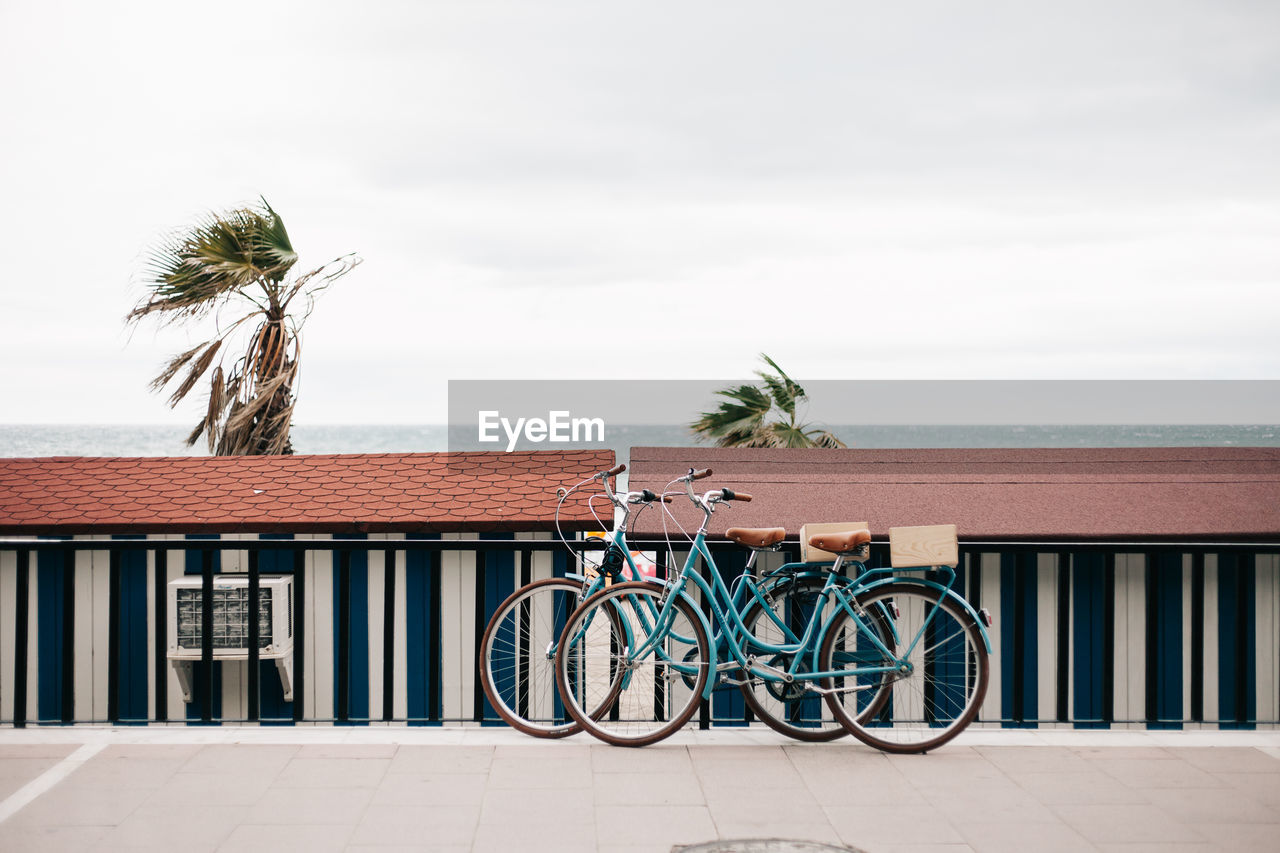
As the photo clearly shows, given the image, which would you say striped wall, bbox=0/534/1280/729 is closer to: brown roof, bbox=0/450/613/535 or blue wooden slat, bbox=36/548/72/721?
blue wooden slat, bbox=36/548/72/721

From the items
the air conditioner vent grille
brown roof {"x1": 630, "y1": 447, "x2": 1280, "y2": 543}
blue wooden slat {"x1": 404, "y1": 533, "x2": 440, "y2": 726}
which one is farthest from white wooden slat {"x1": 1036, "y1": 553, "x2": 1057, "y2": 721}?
the air conditioner vent grille

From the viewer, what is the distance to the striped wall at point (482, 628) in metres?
4.57

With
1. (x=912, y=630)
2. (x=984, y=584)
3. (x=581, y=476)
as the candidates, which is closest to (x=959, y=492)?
(x=984, y=584)

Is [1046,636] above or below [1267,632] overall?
below

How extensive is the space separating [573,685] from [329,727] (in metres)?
1.08

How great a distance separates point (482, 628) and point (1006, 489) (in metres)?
4.16

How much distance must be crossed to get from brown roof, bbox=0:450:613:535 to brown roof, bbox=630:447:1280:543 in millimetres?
817

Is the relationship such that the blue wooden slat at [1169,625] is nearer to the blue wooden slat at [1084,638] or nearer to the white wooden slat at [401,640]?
the blue wooden slat at [1084,638]

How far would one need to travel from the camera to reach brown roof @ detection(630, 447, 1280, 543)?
6371 millimetres

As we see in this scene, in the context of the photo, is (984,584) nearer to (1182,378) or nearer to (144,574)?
(144,574)

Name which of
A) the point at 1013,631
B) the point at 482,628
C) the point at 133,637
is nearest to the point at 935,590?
the point at 1013,631

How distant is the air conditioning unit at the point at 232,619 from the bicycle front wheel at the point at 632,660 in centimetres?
307

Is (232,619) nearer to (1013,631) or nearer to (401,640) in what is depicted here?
(401,640)

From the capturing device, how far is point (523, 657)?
502 cm
